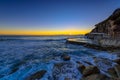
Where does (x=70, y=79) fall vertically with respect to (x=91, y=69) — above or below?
below

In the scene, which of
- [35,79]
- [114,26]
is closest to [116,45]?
[114,26]

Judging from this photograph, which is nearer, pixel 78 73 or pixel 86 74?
pixel 86 74

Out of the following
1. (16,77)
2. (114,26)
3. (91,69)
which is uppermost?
(114,26)

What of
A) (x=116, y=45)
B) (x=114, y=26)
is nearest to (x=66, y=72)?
(x=116, y=45)

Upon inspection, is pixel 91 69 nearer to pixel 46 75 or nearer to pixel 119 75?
pixel 119 75

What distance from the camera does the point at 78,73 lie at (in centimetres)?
1139

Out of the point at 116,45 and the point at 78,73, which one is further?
the point at 116,45

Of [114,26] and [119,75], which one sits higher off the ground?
[114,26]

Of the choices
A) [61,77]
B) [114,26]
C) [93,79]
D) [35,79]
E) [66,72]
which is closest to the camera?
[93,79]

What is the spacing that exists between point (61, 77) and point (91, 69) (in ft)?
8.32

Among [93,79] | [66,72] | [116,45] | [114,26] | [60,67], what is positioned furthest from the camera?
[114,26]

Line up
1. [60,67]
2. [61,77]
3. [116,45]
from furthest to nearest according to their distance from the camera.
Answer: [116,45]
[60,67]
[61,77]

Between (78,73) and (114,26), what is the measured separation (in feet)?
106

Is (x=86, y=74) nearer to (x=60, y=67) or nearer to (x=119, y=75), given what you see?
(x=119, y=75)
